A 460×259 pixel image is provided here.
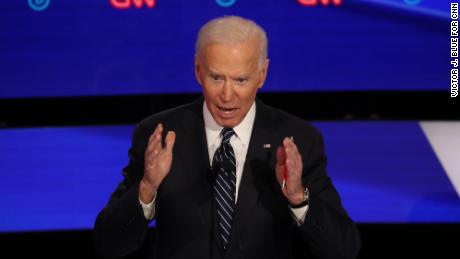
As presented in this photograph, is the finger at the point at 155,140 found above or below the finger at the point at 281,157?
above

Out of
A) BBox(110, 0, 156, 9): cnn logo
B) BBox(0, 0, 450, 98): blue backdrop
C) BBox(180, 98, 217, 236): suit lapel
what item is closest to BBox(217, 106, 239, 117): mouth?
BBox(180, 98, 217, 236): suit lapel

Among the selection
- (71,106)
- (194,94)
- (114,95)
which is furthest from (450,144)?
(71,106)

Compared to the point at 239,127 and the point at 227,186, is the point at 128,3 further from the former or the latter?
the point at 227,186

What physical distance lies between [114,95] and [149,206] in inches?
104

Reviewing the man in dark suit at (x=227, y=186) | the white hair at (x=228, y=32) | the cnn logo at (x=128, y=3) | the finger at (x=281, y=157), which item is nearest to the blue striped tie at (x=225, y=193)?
the man in dark suit at (x=227, y=186)

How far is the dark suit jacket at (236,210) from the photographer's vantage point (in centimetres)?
192

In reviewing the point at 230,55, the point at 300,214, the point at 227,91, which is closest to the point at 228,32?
the point at 230,55

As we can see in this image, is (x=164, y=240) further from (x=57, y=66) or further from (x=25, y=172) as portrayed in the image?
(x=57, y=66)

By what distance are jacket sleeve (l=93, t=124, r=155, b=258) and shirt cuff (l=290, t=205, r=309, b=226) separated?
41 cm

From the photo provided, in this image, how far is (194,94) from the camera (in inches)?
176

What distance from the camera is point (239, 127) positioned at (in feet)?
6.74


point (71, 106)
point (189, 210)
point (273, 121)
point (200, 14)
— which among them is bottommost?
point (71, 106)

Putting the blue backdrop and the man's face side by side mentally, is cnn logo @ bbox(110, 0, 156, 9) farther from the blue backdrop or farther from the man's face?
the man's face

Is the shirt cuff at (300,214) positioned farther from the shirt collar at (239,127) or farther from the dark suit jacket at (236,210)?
the shirt collar at (239,127)
